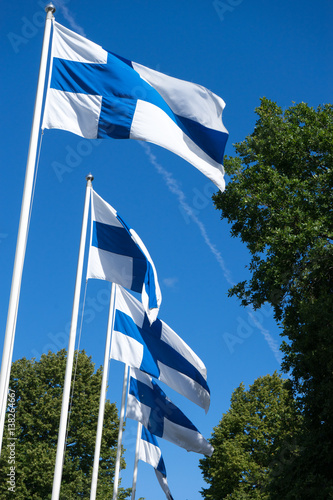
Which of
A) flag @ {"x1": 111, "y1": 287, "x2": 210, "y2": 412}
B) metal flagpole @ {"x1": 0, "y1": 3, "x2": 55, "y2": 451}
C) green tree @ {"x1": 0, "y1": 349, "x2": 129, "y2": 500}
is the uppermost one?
green tree @ {"x1": 0, "y1": 349, "x2": 129, "y2": 500}

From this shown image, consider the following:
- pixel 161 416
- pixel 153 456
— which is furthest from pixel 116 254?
pixel 153 456

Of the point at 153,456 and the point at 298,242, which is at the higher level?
the point at 298,242

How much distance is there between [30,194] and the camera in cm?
993

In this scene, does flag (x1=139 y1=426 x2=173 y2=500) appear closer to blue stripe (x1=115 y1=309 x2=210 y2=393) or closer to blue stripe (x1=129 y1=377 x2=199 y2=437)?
blue stripe (x1=129 y1=377 x2=199 y2=437)

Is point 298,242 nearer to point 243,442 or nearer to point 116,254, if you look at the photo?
point 116,254

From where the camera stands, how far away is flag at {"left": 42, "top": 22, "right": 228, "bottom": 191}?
10.9 meters

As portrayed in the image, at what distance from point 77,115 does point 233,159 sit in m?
10.0

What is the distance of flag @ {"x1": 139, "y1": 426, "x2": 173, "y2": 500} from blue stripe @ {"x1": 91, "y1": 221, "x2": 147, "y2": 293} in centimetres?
1280

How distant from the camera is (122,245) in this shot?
15461 mm

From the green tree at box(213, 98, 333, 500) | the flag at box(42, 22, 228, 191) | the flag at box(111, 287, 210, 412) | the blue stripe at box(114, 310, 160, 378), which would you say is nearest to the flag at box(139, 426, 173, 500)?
the flag at box(111, 287, 210, 412)

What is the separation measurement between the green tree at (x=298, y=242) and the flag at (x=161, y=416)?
5.12m

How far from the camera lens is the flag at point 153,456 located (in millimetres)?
24906

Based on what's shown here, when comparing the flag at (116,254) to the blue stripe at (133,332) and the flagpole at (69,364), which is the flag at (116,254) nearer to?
the flagpole at (69,364)

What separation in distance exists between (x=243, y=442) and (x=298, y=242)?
2737 cm
